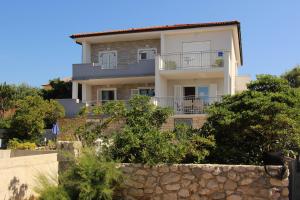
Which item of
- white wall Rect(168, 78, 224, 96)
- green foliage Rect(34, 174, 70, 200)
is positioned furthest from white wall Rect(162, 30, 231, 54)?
green foliage Rect(34, 174, 70, 200)

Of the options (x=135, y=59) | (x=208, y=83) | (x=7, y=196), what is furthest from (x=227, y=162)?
(x=135, y=59)

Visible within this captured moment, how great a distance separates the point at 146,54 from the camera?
2842cm

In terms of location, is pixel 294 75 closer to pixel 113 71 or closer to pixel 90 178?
pixel 113 71

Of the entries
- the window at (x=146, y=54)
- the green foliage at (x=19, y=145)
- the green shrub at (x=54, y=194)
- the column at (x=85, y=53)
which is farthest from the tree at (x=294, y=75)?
the green shrub at (x=54, y=194)

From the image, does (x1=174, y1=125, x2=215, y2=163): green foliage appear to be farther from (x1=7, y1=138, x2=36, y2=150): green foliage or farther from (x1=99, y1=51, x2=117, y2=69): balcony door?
(x1=99, y1=51, x2=117, y2=69): balcony door

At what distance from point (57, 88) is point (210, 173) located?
27.9 m

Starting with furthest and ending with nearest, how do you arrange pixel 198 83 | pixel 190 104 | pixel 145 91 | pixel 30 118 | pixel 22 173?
pixel 145 91 < pixel 198 83 < pixel 190 104 < pixel 30 118 < pixel 22 173

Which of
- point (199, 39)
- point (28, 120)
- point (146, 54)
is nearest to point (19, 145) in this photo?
point (28, 120)

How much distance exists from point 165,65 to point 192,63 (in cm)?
183

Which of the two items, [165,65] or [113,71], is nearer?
[165,65]

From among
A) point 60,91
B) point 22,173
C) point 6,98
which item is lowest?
point 22,173

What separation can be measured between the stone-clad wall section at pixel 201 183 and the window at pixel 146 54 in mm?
18507

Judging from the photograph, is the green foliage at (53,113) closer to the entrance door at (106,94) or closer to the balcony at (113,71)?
the balcony at (113,71)

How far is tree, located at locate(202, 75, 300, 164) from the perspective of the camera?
10.5 metres
